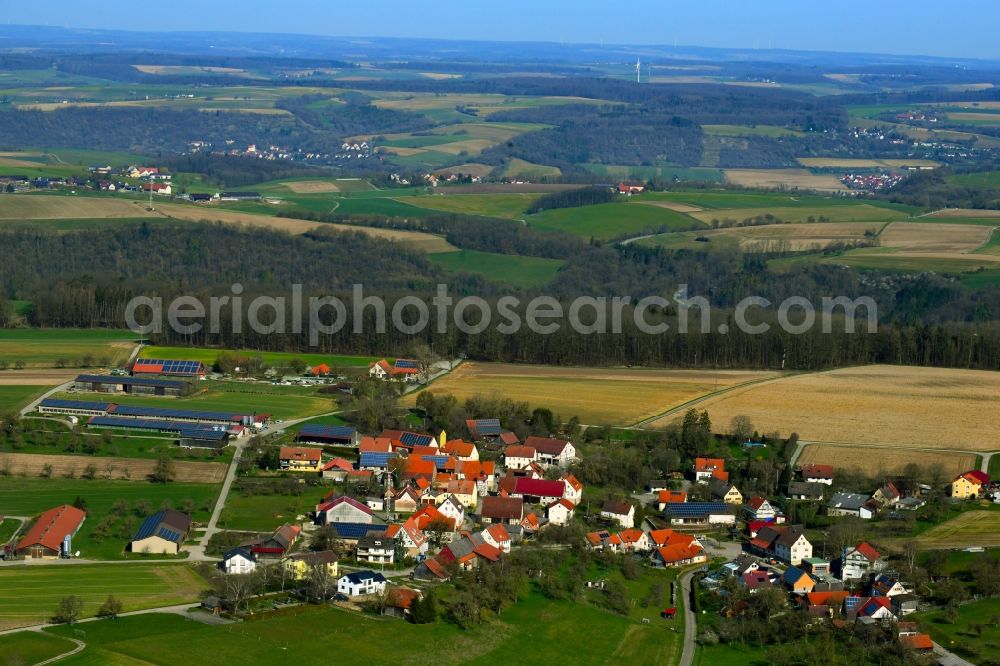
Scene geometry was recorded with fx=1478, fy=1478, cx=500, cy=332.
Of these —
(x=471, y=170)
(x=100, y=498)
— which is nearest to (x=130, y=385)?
(x=100, y=498)

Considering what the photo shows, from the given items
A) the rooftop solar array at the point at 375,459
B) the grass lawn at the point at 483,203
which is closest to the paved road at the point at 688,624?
the rooftop solar array at the point at 375,459

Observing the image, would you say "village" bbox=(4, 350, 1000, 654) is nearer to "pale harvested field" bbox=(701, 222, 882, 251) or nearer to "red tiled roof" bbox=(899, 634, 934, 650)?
"red tiled roof" bbox=(899, 634, 934, 650)

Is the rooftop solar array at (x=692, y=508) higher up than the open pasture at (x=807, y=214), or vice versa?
the open pasture at (x=807, y=214)

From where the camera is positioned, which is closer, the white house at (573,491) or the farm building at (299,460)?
the white house at (573,491)

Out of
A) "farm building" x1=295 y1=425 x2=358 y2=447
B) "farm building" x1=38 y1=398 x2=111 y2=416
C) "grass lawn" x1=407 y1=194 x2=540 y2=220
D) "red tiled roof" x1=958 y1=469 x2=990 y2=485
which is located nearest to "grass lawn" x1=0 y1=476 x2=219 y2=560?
"farm building" x1=295 y1=425 x2=358 y2=447

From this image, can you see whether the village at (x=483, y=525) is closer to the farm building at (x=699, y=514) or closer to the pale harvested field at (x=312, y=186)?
the farm building at (x=699, y=514)

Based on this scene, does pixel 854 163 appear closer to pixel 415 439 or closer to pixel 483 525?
pixel 415 439
